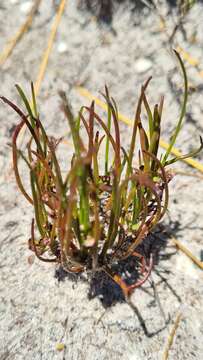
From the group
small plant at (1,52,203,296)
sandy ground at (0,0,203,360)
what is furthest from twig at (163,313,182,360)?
small plant at (1,52,203,296)

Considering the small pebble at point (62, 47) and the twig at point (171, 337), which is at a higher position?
the small pebble at point (62, 47)

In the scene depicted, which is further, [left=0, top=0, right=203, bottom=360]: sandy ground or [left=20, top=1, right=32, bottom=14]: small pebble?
[left=20, top=1, right=32, bottom=14]: small pebble

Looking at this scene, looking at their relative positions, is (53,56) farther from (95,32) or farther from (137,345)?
(137,345)

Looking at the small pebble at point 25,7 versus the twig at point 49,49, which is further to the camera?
the small pebble at point 25,7

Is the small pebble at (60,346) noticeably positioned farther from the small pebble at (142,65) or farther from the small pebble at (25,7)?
the small pebble at (25,7)

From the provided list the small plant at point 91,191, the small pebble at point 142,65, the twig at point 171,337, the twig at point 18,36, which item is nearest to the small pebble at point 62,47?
the twig at point 18,36

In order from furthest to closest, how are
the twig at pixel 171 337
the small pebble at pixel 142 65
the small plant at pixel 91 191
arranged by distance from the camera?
the small pebble at pixel 142 65 → the twig at pixel 171 337 → the small plant at pixel 91 191

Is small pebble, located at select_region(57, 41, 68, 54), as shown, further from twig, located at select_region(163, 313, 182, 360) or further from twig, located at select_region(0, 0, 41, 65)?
twig, located at select_region(163, 313, 182, 360)
